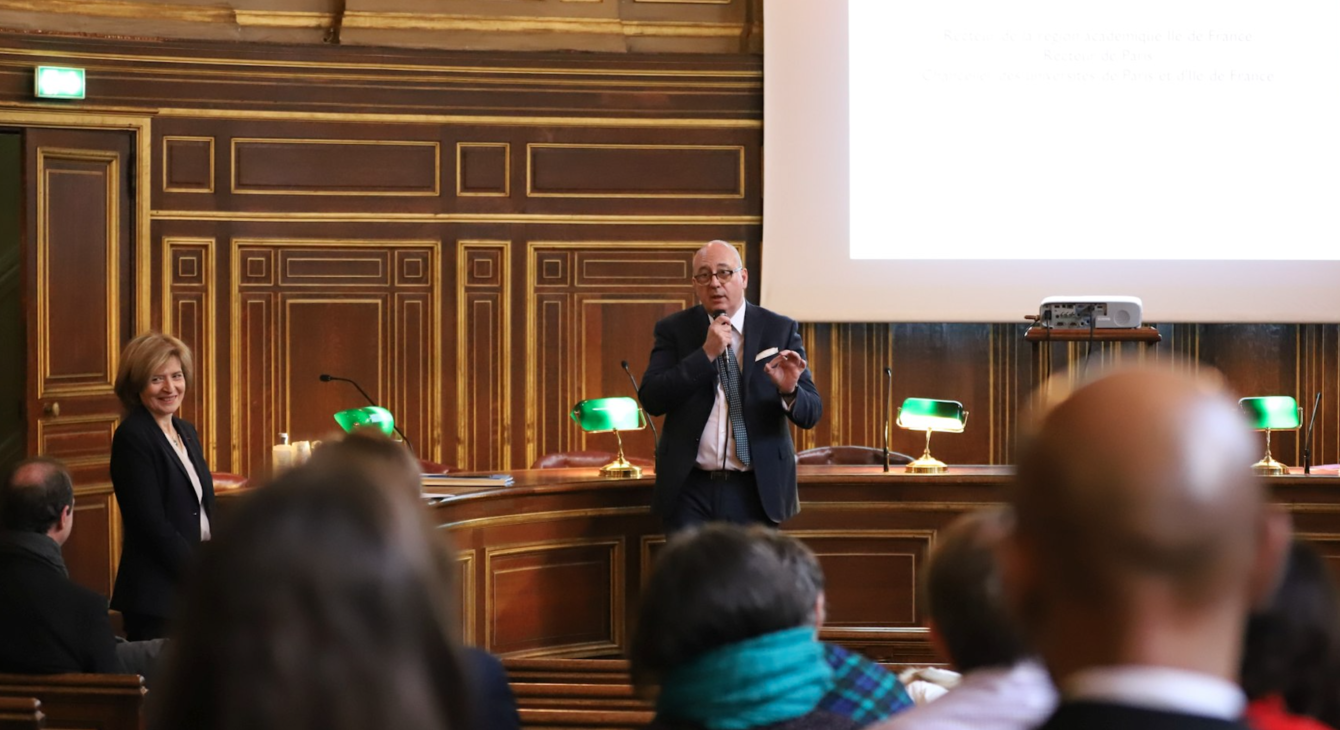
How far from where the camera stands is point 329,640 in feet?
2.66

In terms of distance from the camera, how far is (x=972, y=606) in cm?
152

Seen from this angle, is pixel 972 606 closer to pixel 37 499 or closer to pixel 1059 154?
pixel 37 499

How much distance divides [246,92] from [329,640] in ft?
23.7

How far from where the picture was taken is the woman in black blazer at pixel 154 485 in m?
4.00

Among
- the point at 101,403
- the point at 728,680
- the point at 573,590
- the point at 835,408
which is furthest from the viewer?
the point at 835,408

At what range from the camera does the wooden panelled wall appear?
7.56 m

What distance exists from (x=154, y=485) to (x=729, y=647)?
2.90 meters

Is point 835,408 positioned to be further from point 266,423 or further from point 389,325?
point 266,423

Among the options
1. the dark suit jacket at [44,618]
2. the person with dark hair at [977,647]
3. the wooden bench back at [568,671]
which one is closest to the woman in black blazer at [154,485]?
the dark suit jacket at [44,618]

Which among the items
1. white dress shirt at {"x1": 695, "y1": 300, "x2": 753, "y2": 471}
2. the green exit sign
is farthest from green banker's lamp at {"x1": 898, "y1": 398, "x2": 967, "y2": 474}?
the green exit sign

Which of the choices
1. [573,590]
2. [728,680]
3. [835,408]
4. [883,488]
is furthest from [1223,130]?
[728,680]

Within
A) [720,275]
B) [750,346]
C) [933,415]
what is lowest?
[933,415]

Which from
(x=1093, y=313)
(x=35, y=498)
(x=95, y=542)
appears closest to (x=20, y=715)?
(x=35, y=498)

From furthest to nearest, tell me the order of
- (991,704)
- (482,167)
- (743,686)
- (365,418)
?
(482,167)
(365,418)
(743,686)
(991,704)
